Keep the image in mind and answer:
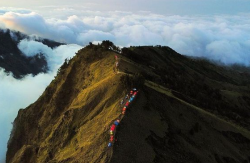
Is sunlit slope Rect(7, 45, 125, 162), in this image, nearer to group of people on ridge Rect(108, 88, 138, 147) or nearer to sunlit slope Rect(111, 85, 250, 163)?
group of people on ridge Rect(108, 88, 138, 147)

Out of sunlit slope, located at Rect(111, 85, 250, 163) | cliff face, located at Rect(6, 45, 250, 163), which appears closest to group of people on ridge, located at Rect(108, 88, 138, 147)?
cliff face, located at Rect(6, 45, 250, 163)

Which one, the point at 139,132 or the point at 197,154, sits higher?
the point at 139,132

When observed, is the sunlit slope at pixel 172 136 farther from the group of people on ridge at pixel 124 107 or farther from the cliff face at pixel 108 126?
the group of people on ridge at pixel 124 107

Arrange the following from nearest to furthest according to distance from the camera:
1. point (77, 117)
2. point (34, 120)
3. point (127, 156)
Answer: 1. point (127, 156)
2. point (77, 117)
3. point (34, 120)

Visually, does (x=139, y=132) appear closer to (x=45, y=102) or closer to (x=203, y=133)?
(x=203, y=133)

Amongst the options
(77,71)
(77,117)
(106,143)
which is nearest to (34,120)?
(77,71)

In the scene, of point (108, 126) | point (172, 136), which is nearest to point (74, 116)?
point (108, 126)

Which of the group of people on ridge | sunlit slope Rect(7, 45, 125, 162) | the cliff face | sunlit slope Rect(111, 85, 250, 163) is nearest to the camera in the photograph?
the group of people on ridge

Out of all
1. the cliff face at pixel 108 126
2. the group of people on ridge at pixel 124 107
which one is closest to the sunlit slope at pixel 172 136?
the cliff face at pixel 108 126

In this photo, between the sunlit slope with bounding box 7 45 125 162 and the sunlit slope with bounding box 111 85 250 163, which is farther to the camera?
the sunlit slope with bounding box 7 45 125 162
